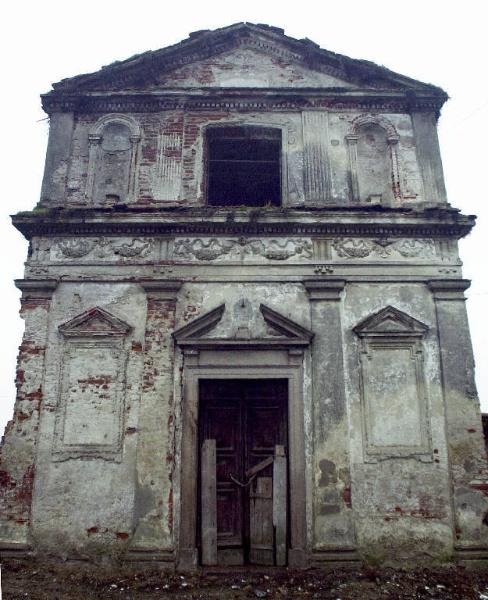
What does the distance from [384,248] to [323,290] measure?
125 centimetres

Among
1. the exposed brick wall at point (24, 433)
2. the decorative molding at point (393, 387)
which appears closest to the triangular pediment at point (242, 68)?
the exposed brick wall at point (24, 433)

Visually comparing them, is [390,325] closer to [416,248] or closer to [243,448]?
[416,248]

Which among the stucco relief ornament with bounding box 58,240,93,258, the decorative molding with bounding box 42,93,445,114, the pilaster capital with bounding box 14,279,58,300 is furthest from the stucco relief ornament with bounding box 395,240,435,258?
the pilaster capital with bounding box 14,279,58,300

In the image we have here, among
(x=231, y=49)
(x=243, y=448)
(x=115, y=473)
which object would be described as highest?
(x=231, y=49)

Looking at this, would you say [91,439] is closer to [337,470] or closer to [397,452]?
[337,470]

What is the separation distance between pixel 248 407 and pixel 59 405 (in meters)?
2.77

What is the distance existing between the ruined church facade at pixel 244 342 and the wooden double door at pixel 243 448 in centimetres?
3

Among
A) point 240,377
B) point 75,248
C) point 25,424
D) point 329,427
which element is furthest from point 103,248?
point 329,427

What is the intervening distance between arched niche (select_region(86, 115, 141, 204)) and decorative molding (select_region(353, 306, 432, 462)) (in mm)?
4498

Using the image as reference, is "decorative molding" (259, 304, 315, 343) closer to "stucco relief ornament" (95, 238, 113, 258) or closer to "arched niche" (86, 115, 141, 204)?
"stucco relief ornament" (95, 238, 113, 258)

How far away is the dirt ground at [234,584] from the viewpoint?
6.96 metres

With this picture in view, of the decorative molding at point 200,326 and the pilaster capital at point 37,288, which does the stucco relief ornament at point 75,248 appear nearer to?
the pilaster capital at point 37,288

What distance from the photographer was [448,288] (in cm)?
888

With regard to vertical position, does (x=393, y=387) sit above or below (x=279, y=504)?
above
